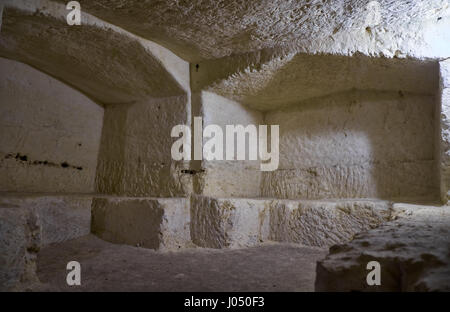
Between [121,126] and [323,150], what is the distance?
2356mm

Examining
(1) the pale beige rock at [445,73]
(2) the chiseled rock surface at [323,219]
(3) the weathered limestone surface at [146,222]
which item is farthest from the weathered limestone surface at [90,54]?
(1) the pale beige rock at [445,73]

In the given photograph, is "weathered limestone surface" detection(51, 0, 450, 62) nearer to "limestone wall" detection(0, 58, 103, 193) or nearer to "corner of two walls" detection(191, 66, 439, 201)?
"corner of two walls" detection(191, 66, 439, 201)

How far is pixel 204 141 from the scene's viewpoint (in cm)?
315

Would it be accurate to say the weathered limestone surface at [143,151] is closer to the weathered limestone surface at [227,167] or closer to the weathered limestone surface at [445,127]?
the weathered limestone surface at [227,167]

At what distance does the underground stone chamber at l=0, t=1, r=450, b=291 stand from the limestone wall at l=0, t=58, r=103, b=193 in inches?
0.6

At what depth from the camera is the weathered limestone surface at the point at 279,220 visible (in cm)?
273

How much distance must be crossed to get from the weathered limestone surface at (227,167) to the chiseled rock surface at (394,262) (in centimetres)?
181

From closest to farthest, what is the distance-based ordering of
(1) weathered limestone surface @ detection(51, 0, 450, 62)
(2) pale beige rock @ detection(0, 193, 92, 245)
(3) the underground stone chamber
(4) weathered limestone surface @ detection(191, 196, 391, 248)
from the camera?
(1) weathered limestone surface @ detection(51, 0, 450, 62)
(3) the underground stone chamber
(4) weathered limestone surface @ detection(191, 196, 391, 248)
(2) pale beige rock @ detection(0, 193, 92, 245)

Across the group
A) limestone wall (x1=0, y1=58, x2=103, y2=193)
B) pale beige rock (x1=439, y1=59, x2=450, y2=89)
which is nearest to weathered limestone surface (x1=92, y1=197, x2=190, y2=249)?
limestone wall (x1=0, y1=58, x2=103, y2=193)

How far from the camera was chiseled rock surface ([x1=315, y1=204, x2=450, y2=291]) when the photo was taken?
1049 mm

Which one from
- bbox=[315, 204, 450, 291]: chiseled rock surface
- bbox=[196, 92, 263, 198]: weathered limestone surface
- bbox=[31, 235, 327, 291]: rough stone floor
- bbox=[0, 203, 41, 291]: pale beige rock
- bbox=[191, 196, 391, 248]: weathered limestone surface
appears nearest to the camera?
bbox=[315, 204, 450, 291]: chiseled rock surface

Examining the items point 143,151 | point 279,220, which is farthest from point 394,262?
point 143,151

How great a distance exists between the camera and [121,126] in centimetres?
370
